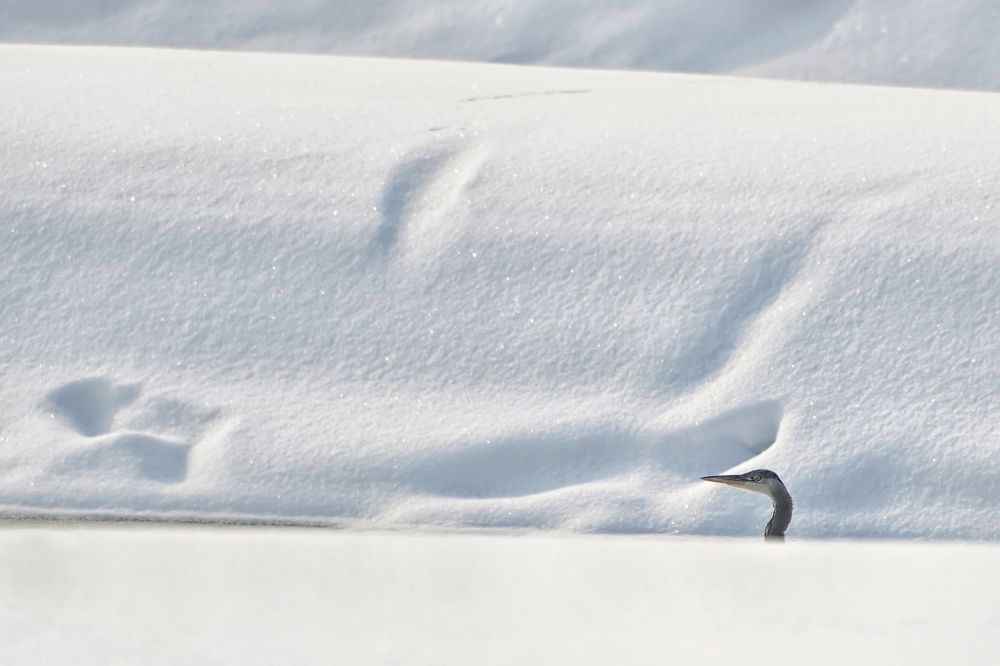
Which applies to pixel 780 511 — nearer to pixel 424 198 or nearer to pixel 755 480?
pixel 755 480

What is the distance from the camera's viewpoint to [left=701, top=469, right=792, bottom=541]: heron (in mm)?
2781

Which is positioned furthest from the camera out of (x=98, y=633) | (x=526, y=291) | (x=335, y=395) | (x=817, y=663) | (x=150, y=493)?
(x=526, y=291)

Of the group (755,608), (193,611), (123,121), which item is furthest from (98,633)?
(123,121)

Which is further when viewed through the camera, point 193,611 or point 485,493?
point 485,493

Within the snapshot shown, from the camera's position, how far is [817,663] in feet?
5.98

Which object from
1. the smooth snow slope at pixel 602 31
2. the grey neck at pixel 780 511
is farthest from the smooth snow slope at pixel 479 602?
the smooth snow slope at pixel 602 31

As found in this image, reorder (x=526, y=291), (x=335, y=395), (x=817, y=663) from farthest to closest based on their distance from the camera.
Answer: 1. (x=526, y=291)
2. (x=335, y=395)
3. (x=817, y=663)

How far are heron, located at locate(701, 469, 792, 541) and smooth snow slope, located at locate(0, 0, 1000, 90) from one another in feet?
9.34

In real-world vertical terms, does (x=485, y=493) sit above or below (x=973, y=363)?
below

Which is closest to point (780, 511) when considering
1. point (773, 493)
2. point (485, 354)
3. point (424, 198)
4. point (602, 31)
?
point (773, 493)

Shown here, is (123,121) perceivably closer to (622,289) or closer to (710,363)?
(622,289)

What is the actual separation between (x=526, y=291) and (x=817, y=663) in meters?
1.84

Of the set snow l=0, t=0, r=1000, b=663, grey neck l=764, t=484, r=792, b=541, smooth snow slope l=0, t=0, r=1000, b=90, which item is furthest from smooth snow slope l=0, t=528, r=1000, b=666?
smooth snow slope l=0, t=0, r=1000, b=90

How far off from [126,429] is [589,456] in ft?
3.87
